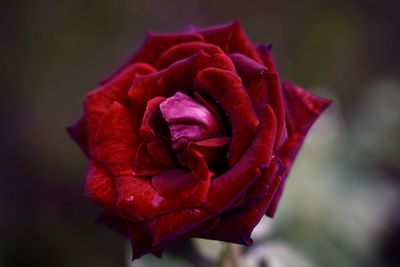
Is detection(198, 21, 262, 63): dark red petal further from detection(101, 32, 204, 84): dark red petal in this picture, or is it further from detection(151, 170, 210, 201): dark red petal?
detection(151, 170, 210, 201): dark red petal

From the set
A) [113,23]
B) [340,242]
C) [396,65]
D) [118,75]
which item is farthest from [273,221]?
[113,23]

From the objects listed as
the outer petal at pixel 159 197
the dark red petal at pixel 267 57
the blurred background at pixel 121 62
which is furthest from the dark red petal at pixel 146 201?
the blurred background at pixel 121 62

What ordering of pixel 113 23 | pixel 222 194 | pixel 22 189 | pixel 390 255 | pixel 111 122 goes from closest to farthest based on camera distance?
pixel 222 194 < pixel 111 122 < pixel 390 255 < pixel 22 189 < pixel 113 23

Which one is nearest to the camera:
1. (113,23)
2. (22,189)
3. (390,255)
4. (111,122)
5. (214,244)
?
(111,122)

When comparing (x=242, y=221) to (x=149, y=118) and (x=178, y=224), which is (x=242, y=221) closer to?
(x=178, y=224)

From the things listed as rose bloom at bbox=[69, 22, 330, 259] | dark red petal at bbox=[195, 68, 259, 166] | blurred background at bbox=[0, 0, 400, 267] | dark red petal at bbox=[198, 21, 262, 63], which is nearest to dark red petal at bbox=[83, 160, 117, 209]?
rose bloom at bbox=[69, 22, 330, 259]

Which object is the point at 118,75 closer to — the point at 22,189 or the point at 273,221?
the point at 273,221

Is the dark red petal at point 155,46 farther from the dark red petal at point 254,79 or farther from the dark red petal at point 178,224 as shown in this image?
the dark red petal at point 178,224
